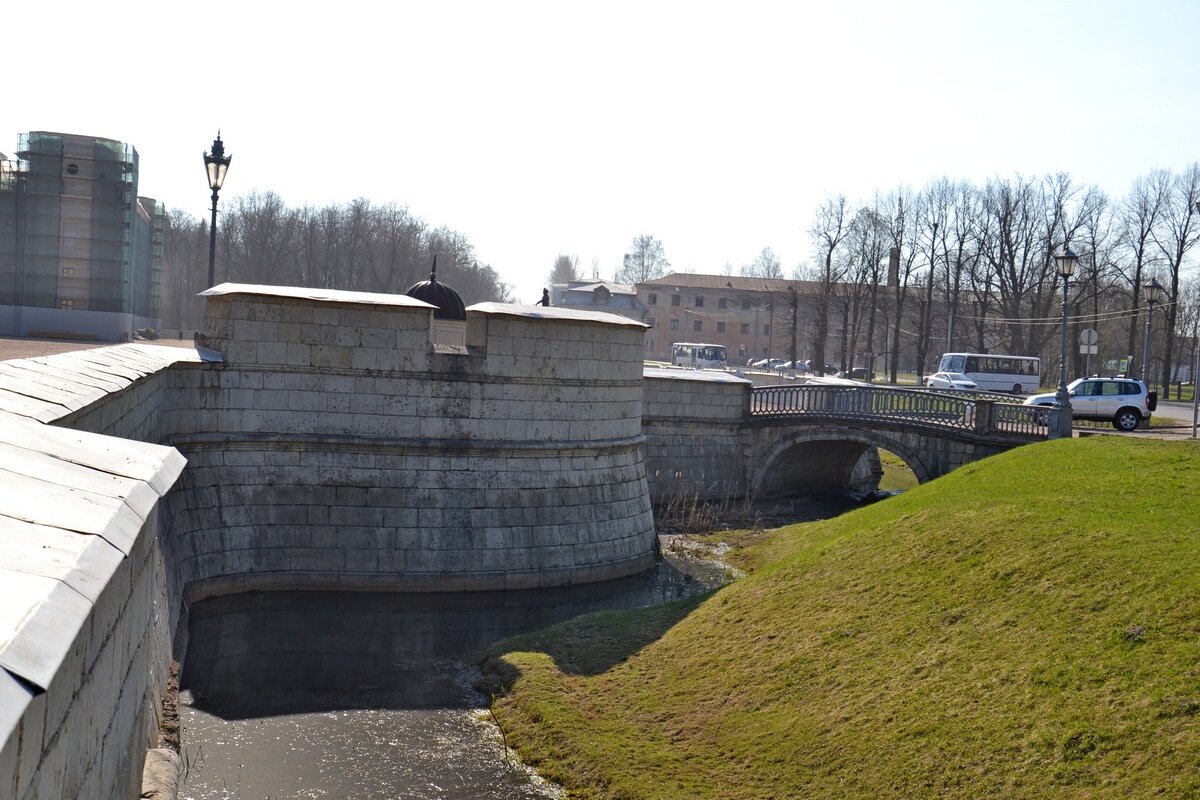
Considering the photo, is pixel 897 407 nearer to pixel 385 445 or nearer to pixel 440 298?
pixel 440 298

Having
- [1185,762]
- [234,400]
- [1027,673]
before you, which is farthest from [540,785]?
[234,400]

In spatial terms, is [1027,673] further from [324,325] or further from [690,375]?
[690,375]

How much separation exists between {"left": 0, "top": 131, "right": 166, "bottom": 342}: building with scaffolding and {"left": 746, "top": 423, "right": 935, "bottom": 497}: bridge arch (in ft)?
68.1

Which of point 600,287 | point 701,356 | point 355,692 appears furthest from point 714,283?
point 355,692

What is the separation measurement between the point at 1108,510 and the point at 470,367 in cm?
956

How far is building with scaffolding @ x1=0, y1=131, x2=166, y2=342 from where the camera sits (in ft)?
124

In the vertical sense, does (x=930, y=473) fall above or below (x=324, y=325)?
below

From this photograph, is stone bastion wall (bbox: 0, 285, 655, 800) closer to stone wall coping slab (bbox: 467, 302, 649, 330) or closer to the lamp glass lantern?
stone wall coping slab (bbox: 467, 302, 649, 330)

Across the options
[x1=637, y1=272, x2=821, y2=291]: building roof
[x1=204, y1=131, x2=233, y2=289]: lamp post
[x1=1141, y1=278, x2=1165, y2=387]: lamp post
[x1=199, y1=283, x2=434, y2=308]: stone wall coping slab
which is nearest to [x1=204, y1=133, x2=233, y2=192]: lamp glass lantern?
[x1=204, y1=131, x2=233, y2=289]: lamp post

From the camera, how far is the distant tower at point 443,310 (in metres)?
24.2

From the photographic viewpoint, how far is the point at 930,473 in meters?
26.9

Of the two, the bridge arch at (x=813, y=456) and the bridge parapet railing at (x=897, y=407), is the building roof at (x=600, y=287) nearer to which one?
the bridge arch at (x=813, y=456)

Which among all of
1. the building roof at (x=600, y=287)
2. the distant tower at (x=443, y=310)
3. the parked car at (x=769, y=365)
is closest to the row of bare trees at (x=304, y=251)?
the building roof at (x=600, y=287)

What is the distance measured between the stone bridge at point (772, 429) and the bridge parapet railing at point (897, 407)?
26 millimetres
